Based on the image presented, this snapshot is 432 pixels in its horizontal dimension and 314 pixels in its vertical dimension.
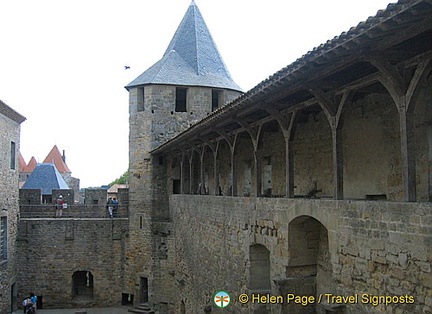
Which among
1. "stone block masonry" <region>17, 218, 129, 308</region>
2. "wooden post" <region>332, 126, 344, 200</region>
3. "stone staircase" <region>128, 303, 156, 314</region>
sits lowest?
"stone staircase" <region>128, 303, 156, 314</region>

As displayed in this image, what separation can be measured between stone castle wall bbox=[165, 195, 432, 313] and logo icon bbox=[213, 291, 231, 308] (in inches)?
5.5

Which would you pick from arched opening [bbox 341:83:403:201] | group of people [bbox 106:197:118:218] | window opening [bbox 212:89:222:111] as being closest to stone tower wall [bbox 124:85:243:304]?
window opening [bbox 212:89:222:111]

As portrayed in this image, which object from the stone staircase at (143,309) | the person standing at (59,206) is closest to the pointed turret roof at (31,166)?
the person standing at (59,206)

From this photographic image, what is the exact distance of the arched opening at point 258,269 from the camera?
31.5 ft

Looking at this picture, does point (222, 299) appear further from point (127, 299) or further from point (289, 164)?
point (127, 299)

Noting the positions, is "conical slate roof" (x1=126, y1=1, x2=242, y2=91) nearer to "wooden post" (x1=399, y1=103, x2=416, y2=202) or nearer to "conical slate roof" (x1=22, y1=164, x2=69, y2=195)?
"conical slate roof" (x1=22, y1=164, x2=69, y2=195)

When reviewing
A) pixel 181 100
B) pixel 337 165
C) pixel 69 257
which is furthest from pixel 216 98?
pixel 337 165

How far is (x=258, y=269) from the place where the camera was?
966 centimetres

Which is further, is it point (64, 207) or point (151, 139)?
point (64, 207)

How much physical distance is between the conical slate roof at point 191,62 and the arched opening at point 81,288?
926 cm

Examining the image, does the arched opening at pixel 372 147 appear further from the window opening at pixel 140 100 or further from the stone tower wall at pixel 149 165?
the window opening at pixel 140 100

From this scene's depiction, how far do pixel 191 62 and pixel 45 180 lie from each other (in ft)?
42.9

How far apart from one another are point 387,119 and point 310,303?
10.7 feet

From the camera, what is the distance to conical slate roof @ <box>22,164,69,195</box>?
29312 millimetres
